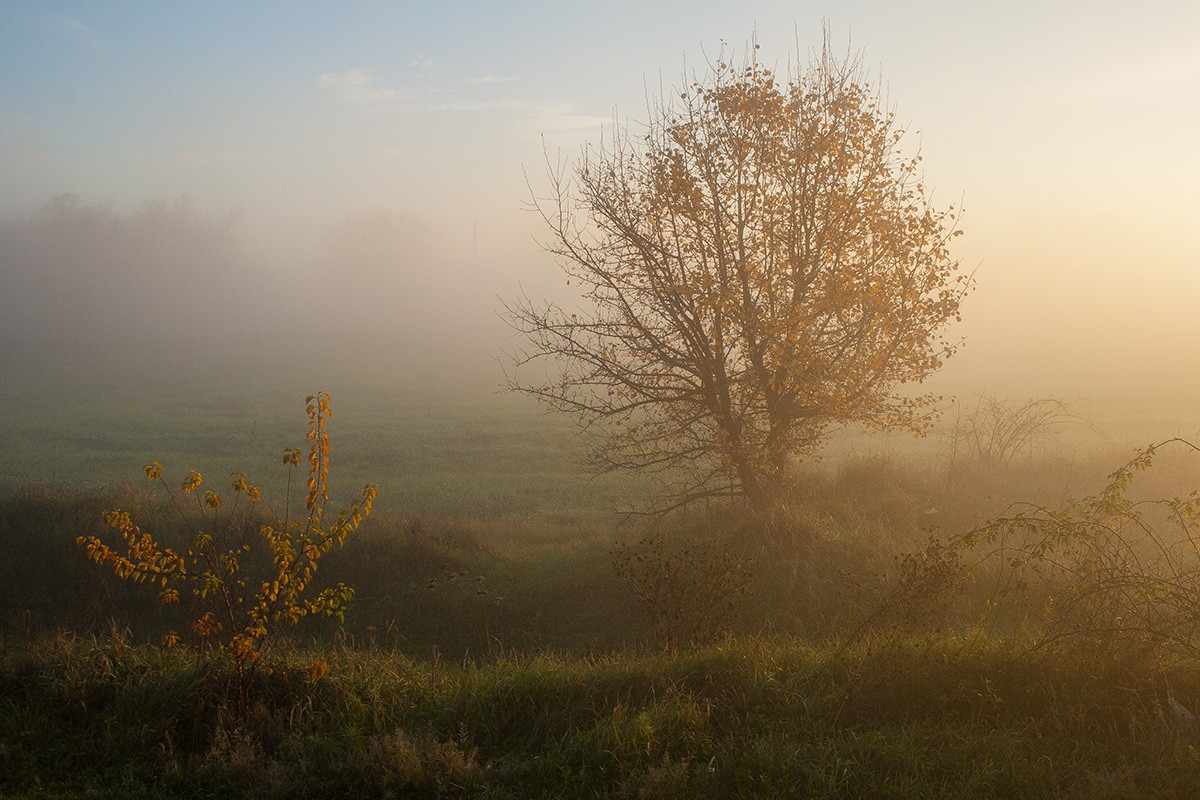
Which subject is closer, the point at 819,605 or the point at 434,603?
the point at 819,605

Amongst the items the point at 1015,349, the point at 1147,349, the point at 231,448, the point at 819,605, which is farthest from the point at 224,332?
the point at 819,605

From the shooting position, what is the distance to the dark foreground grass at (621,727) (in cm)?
496

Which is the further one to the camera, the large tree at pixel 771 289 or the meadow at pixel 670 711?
the large tree at pixel 771 289

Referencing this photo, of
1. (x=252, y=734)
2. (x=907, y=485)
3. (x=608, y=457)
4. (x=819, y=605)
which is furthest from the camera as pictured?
(x=907, y=485)

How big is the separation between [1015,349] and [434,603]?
6690 centimetres

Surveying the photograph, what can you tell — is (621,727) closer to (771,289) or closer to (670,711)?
(670,711)

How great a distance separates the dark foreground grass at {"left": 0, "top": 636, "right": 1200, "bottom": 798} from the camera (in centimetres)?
496

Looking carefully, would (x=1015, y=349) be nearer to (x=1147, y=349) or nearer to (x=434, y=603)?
(x=1147, y=349)

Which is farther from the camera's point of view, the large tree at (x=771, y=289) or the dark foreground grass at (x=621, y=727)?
the large tree at (x=771, y=289)

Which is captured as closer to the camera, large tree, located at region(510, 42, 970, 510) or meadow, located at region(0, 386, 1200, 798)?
meadow, located at region(0, 386, 1200, 798)

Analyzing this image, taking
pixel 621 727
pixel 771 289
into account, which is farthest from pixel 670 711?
pixel 771 289

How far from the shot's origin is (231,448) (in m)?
31.9

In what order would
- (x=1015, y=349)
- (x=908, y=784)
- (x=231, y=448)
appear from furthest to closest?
(x=1015, y=349) → (x=231, y=448) → (x=908, y=784)

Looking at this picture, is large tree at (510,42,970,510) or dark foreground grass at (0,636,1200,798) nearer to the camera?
dark foreground grass at (0,636,1200,798)
